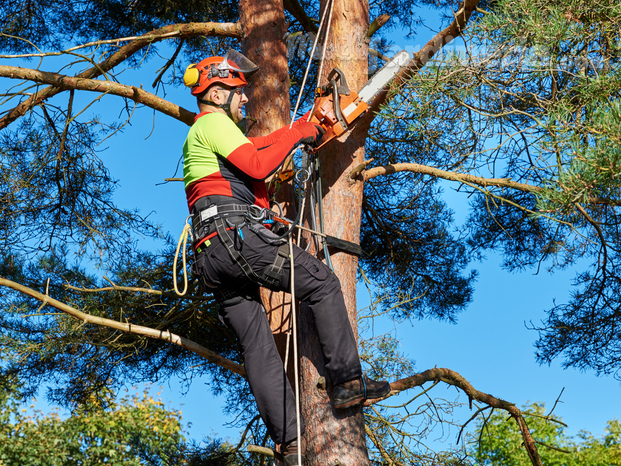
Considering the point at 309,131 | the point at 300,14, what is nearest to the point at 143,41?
→ the point at 300,14

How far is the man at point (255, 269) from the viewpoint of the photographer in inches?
118

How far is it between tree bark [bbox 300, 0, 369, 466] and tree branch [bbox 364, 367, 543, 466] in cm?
73

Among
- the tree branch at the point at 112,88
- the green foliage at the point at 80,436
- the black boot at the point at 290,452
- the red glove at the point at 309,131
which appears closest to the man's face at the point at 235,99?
the red glove at the point at 309,131

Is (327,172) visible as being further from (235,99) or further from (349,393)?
(349,393)

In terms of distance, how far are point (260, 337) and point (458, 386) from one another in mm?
2017

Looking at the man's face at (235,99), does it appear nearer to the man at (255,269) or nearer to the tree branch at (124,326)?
the man at (255,269)

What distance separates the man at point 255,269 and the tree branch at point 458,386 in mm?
875

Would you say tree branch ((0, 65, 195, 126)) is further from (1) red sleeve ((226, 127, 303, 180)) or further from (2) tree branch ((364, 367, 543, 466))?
(2) tree branch ((364, 367, 543, 466))

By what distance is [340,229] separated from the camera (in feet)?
11.9

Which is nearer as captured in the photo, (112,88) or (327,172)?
(327,172)

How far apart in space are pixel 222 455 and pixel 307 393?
2.58 m

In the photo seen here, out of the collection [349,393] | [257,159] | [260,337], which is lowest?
[349,393]

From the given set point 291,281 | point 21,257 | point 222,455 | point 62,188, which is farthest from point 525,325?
point 21,257

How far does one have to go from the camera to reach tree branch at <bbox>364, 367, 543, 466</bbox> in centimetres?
406
